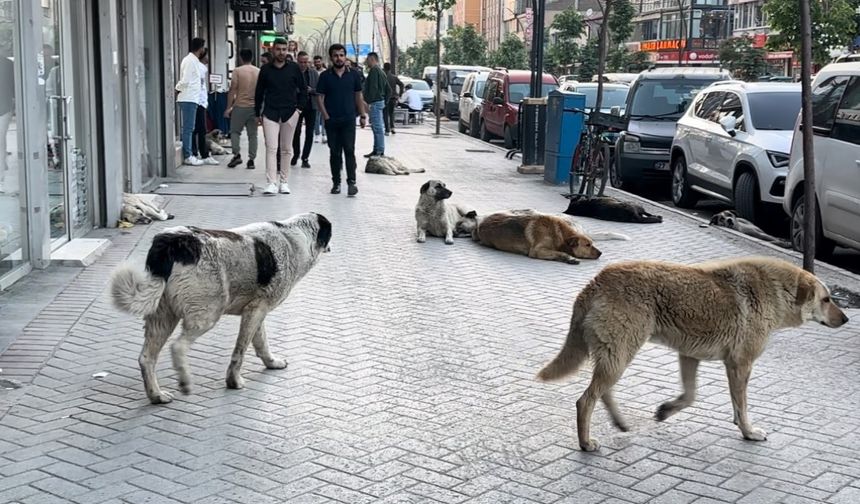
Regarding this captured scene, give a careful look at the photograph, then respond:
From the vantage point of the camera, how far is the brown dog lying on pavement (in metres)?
10.8

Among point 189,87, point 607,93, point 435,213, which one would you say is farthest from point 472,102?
point 435,213

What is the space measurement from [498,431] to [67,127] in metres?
6.42

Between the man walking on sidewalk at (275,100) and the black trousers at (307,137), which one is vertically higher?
the man walking on sidewalk at (275,100)

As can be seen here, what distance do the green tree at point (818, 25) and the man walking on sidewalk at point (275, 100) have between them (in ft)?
45.5

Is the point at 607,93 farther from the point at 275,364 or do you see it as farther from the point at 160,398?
the point at 160,398

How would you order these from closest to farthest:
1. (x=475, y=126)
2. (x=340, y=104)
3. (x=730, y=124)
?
A: (x=730, y=124), (x=340, y=104), (x=475, y=126)

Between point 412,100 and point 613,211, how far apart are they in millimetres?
27041

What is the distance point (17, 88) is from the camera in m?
8.80

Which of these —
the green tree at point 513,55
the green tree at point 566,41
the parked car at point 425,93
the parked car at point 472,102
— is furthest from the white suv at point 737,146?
the green tree at point 513,55

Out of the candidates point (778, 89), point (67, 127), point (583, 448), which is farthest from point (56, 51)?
point (778, 89)

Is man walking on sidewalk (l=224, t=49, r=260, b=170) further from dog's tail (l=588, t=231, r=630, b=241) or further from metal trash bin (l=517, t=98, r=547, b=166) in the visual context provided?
dog's tail (l=588, t=231, r=630, b=241)

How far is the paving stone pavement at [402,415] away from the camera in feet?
16.0

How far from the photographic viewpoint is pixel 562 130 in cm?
1758

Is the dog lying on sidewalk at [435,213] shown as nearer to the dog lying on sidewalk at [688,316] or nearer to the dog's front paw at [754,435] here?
the dog lying on sidewalk at [688,316]
